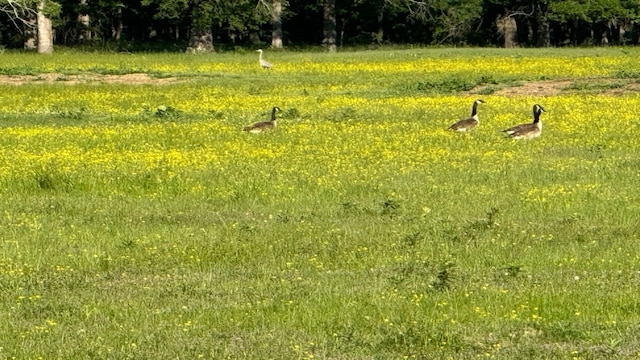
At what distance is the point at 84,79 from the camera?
134 ft

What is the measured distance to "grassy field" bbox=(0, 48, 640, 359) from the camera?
952cm

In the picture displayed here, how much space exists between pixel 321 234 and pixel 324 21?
62707 millimetres

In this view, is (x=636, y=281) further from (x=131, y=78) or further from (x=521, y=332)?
(x=131, y=78)

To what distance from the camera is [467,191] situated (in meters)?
16.5

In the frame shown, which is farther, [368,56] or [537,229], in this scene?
[368,56]

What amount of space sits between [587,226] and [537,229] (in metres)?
0.58

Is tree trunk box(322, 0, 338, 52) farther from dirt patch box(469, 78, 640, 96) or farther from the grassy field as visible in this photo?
the grassy field

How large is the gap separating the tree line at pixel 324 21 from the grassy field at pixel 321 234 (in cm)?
3362

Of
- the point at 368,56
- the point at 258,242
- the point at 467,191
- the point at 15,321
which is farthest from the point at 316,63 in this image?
the point at 15,321

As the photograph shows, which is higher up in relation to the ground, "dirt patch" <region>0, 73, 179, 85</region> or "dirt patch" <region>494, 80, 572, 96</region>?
"dirt patch" <region>494, 80, 572, 96</region>

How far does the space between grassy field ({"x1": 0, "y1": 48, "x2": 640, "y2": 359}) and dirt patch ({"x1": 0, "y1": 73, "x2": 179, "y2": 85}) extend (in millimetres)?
9782

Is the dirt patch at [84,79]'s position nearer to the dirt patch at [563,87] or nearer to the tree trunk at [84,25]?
the dirt patch at [563,87]

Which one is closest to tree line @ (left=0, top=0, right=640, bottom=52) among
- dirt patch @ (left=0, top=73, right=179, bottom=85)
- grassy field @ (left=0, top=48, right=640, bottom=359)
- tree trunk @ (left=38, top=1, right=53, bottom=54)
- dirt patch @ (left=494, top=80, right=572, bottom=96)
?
tree trunk @ (left=38, top=1, right=53, bottom=54)

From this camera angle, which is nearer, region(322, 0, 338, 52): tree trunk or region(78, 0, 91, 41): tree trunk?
region(322, 0, 338, 52): tree trunk
